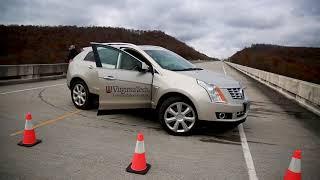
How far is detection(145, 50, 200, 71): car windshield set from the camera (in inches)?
278

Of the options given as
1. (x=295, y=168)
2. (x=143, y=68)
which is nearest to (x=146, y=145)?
(x=143, y=68)

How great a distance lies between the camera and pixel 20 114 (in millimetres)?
8172

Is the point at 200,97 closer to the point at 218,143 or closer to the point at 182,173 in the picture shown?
the point at 218,143

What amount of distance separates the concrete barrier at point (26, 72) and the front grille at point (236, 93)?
12249mm

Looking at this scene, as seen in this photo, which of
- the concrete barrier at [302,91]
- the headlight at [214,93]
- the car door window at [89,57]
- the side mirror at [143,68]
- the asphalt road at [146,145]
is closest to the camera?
the asphalt road at [146,145]

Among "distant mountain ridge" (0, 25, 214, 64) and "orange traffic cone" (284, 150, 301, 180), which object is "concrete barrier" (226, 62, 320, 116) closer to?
"orange traffic cone" (284, 150, 301, 180)

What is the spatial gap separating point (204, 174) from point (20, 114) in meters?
5.48

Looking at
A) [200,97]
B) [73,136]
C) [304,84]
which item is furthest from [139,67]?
[304,84]

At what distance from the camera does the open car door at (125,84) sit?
268 inches

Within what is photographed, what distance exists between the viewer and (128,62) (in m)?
7.08

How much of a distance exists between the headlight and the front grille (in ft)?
0.84

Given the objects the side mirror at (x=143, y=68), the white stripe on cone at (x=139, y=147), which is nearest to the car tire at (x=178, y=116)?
the side mirror at (x=143, y=68)

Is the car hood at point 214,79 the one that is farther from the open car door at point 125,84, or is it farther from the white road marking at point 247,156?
the white road marking at point 247,156

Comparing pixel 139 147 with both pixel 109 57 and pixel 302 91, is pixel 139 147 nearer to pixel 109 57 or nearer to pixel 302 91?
pixel 109 57
